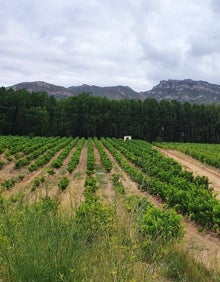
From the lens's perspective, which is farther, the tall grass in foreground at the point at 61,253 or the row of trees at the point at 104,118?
the row of trees at the point at 104,118

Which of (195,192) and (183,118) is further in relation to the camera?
(183,118)

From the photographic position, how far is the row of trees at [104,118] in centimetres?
6894

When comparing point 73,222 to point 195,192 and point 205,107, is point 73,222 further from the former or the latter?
point 205,107

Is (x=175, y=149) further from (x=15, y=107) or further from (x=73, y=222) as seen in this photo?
(x=73, y=222)

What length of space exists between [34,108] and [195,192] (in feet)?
196

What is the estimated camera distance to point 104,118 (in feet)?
242

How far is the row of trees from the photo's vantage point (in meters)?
68.9

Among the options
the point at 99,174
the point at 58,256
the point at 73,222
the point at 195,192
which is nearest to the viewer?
the point at 58,256

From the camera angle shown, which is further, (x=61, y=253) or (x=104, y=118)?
(x=104, y=118)

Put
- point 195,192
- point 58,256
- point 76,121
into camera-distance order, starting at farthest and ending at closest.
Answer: point 76,121 → point 195,192 → point 58,256

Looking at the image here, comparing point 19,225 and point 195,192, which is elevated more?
point 19,225

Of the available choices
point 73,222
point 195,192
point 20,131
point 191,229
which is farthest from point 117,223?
point 20,131

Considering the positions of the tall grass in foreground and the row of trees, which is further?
the row of trees

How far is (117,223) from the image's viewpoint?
4.63 m
